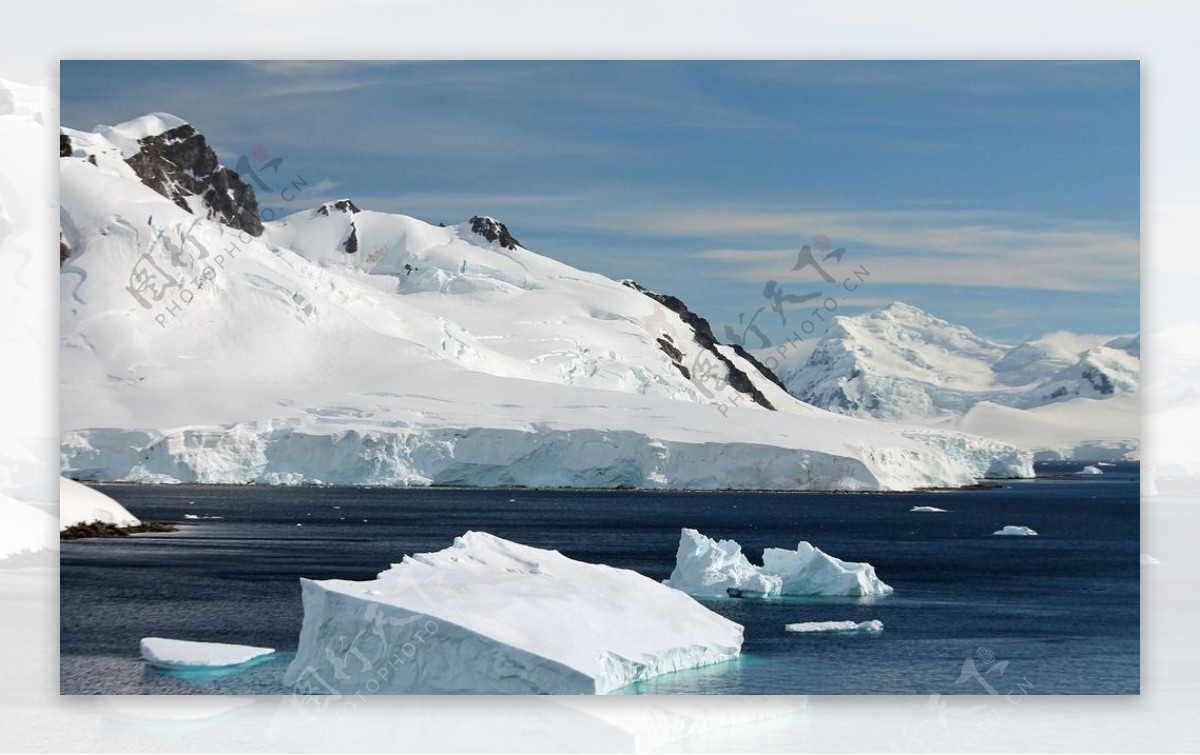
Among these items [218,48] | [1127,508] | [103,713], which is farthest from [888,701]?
[218,48]

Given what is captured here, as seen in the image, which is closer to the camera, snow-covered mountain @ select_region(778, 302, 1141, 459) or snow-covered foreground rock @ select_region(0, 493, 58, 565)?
snow-covered foreground rock @ select_region(0, 493, 58, 565)

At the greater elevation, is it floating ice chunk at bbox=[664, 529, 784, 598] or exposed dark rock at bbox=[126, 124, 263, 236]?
exposed dark rock at bbox=[126, 124, 263, 236]

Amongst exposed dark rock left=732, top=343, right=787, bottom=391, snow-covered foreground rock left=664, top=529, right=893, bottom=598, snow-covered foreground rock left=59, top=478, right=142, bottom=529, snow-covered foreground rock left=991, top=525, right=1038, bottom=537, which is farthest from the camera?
snow-covered foreground rock left=991, top=525, right=1038, bottom=537

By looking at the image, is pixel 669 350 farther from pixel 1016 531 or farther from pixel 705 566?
pixel 1016 531

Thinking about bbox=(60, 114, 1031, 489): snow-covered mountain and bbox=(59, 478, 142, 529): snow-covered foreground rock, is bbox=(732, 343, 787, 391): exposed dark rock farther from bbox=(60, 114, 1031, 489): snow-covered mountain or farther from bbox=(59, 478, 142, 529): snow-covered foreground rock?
bbox=(59, 478, 142, 529): snow-covered foreground rock

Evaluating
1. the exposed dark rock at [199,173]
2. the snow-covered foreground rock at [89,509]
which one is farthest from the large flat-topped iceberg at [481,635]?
the snow-covered foreground rock at [89,509]

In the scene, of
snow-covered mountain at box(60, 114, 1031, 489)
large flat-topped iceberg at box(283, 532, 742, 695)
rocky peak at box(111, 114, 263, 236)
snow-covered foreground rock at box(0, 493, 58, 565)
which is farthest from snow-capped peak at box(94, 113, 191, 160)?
large flat-topped iceberg at box(283, 532, 742, 695)

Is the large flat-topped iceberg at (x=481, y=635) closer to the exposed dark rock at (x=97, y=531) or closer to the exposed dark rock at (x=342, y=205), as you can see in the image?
the exposed dark rock at (x=342, y=205)

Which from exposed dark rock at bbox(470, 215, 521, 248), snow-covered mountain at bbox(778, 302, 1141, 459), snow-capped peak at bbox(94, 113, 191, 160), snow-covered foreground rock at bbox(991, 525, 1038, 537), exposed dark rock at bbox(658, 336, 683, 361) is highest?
snow-capped peak at bbox(94, 113, 191, 160)
